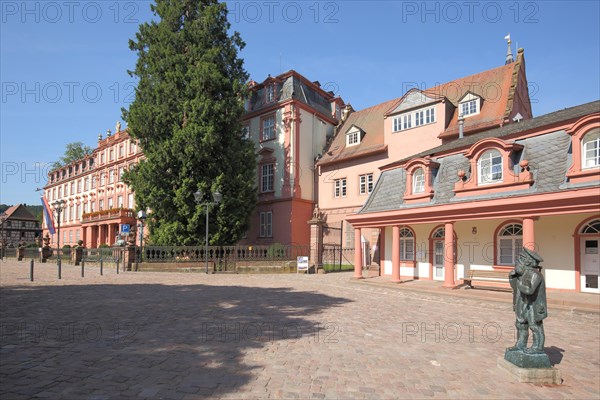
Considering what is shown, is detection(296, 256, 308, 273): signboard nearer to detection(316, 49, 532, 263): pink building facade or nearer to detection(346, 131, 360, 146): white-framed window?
detection(316, 49, 532, 263): pink building facade

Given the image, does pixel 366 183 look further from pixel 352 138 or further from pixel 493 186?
pixel 493 186

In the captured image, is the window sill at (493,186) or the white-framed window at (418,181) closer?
the window sill at (493,186)

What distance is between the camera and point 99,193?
53.7m

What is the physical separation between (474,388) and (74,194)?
219 feet

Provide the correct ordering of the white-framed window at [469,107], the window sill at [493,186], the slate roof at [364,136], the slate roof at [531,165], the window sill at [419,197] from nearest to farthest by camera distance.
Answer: the slate roof at [531,165]
the window sill at [493,186]
the window sill at [419,197]
the white-framed window at [469,107]
the slate roof at [364,136]

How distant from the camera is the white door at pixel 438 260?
1733 centimetres

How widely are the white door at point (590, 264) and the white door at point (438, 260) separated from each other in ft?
17.5

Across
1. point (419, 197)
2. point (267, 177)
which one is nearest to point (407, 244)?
point (419, 197)

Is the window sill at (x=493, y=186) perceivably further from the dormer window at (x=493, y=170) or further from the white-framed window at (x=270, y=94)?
the white-framed window at (x=270, y=94)

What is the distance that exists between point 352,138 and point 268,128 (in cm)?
740

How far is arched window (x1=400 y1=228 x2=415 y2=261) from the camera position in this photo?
18672 mm

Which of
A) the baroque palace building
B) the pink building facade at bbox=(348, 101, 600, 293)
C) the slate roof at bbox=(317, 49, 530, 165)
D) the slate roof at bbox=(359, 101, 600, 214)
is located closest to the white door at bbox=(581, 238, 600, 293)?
the pink building facade at bbox=(348, 101, 600, 293)

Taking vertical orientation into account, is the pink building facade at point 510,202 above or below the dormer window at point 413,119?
below

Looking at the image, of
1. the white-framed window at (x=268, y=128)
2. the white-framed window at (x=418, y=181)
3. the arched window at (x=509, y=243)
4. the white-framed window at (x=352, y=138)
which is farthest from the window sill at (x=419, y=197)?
the white-framed window at (x=268, y=128)
